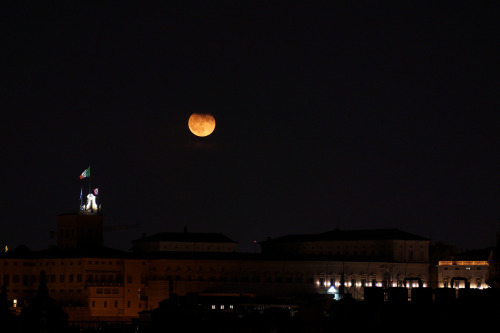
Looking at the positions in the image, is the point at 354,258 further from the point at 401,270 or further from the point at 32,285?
the point at 32,285

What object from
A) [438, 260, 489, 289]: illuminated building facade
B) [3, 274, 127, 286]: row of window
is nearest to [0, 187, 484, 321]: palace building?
[3, 274, 127, 286]: row of window

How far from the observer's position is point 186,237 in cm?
18988

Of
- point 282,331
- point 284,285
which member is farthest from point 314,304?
point 284,285

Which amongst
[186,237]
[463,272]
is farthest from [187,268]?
[463,272]

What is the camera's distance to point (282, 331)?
83000 millimetres

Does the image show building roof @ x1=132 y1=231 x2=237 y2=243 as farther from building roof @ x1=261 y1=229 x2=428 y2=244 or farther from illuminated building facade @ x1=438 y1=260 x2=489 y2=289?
illuminated building facade @ x1=438 y1=260 x2=489 y2=289

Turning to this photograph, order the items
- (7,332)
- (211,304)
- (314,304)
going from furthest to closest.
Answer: (211,304)
(314,304)
(7,332)

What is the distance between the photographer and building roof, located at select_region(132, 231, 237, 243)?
18862cm

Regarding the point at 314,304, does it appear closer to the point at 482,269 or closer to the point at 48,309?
the point at 48,309

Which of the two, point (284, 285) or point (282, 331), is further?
point (284, 285)

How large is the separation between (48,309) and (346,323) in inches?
607

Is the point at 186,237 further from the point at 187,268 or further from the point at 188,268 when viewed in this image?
the point at 187,268

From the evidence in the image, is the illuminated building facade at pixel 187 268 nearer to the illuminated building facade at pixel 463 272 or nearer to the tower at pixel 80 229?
the tower at pixel 80 229

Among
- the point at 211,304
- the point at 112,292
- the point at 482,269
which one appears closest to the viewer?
the point at 211,304
